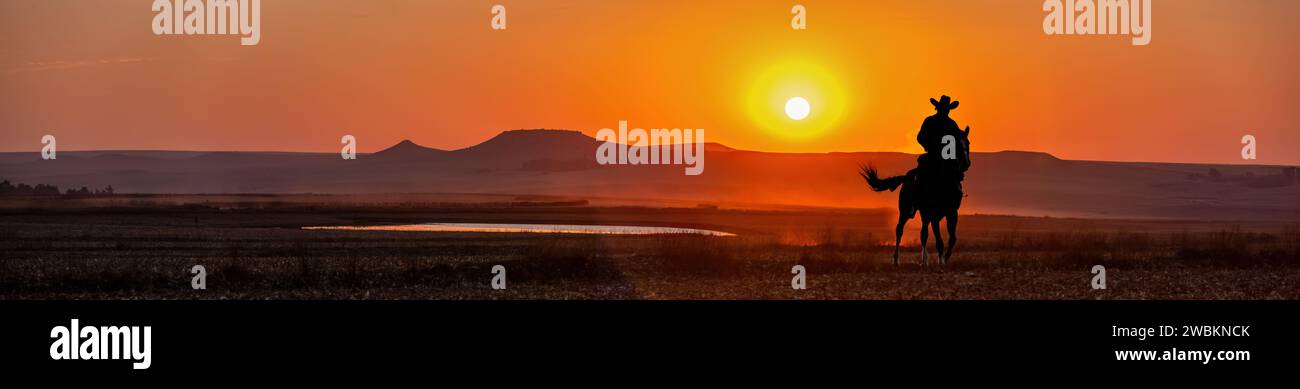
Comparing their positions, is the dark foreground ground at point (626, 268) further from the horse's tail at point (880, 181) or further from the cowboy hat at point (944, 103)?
the cowboy hat at point (944, 103)

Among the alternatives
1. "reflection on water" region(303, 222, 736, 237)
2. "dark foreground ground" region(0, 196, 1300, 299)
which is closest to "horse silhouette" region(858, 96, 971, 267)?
"dark foreground ground" region(0, 196, 1300, 299)

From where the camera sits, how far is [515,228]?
60.1m

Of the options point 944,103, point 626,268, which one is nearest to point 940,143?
point 944,103

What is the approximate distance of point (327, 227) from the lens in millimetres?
61031

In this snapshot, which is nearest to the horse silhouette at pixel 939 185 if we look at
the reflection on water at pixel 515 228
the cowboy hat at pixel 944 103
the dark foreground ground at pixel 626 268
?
the cowboy hat at pixel 944 103

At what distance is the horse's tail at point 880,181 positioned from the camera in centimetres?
2345

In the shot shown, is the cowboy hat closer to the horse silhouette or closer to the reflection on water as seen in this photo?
the horse silhouette

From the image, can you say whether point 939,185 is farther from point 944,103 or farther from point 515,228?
point 515,228

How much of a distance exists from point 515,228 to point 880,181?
37412mm

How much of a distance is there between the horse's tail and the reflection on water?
30.9m

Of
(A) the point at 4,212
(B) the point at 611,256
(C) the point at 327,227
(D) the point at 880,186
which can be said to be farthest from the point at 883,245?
(A) the point at 4,212

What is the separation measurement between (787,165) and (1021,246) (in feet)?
496

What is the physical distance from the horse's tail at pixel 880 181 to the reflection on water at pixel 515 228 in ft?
101
